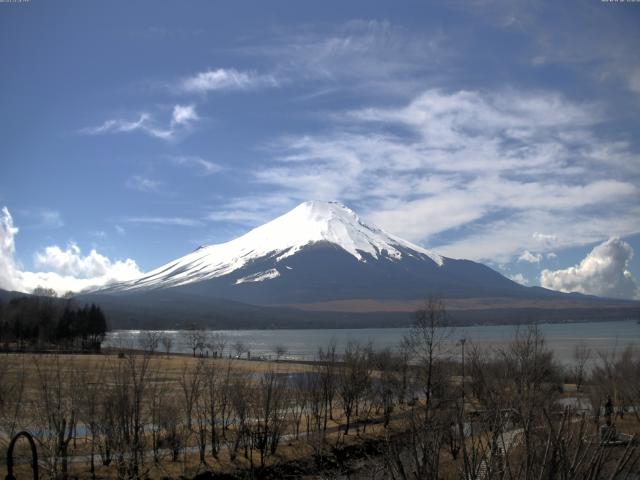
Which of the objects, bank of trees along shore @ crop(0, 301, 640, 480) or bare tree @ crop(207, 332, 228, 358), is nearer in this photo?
bank of trees along shore @ crop(0, 301, 640, 480)

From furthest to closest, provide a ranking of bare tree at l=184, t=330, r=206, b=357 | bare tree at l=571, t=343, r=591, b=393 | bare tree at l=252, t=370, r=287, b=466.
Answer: bare tree at l=184, t=330, r=206, b=357 → bare tree at l=571, t=343, r=591, b=393 → bare tree at l=252, t=370, r=287, b=466

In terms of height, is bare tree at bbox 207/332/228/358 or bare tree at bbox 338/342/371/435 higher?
bare tree at bbox 338/342/371/435

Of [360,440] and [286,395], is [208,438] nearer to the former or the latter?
[286,395]

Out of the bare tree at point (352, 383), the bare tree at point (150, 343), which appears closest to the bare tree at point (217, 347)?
the bare tree at point (150, 343)

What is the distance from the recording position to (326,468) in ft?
84.8

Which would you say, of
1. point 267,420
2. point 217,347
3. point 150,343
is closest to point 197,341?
point 217,347

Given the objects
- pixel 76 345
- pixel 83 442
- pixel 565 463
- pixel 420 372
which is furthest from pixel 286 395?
pixel 76 345

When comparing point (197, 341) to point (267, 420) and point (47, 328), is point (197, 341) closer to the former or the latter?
point (47, 328)

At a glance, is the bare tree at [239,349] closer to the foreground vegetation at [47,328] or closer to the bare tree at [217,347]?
the bare tree at [217,347]

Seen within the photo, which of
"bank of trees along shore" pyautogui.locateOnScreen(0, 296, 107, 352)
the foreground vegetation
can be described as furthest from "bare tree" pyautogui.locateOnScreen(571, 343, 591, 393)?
"bank of trees along shore" pyautogui.locateOnScreen(0, 296, 107, 352)

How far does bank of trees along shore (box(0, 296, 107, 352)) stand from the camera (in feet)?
261

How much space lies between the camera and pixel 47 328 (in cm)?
8681

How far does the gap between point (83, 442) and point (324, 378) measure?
1350cm

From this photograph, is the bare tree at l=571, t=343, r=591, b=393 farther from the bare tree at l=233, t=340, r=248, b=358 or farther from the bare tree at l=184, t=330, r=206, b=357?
the bare tree at l=184, t=330, r=206, b=357
